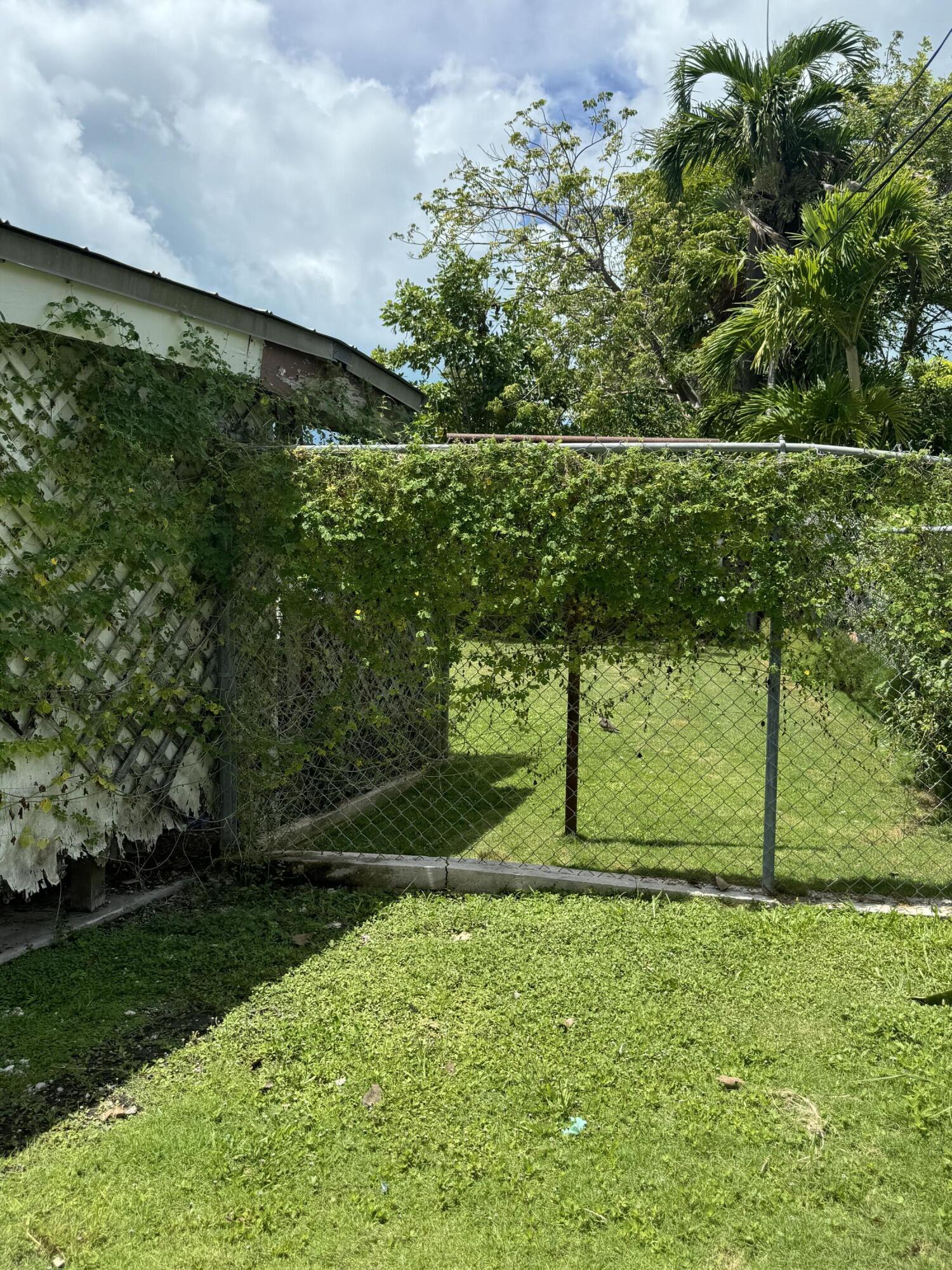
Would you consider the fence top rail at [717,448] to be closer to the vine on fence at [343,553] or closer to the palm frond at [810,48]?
A: the vine on fence at [343,553]

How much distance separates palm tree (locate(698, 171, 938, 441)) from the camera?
32.2 feet

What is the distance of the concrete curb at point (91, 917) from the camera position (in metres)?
3.81

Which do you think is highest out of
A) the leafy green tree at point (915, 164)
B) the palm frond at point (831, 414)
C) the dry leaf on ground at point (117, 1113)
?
the leafy green tree at point (915, 164)

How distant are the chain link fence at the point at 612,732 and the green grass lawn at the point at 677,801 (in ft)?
0.06

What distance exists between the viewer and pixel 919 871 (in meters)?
4.56

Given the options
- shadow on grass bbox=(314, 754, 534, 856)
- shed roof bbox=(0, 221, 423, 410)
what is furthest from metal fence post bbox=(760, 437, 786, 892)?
shed roof bbox=(0, 221, 423, 410)

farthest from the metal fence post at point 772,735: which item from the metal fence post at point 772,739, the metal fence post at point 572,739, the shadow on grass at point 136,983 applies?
the shadow on grass at point 136,983

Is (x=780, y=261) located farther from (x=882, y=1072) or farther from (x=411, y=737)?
(x=882, y=1072)

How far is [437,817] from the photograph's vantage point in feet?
17.7

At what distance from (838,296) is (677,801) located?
7.13 metres

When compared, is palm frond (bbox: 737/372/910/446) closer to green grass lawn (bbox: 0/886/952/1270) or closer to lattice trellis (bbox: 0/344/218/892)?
green grass lawn (bbox: 0/886/952/1270)

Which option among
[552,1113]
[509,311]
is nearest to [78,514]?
[552,1113]

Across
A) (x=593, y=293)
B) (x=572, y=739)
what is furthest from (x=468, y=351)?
(x=572, y=739)

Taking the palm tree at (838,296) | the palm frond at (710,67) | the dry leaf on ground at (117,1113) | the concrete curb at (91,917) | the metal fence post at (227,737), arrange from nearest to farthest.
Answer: the dry leaf on ground at (117,1113) < the concrete curb at (91,917) < the metal fence post at (227,737) < the palm tree at (838,296) < the palm frond at (710,67)
